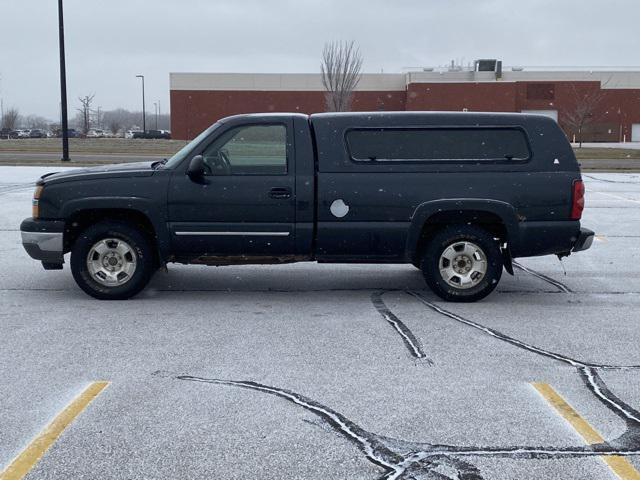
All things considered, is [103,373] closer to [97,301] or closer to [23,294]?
[97,301]

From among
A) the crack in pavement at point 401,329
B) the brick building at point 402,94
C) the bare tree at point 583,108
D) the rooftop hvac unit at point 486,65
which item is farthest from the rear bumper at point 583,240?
the rooftop hvac unit at point 486,65

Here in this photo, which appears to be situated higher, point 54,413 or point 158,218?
point 158,218

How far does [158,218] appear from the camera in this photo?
25.5ft

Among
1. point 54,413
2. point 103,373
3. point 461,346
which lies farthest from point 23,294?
point 461,346

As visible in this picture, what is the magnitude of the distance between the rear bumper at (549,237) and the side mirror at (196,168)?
3200 mm

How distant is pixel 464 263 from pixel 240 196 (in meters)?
2.37

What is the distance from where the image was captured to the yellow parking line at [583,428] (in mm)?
3902

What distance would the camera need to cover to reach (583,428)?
4.48 m

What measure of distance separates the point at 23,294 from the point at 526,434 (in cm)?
576

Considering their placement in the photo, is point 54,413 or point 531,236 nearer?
point 54,413

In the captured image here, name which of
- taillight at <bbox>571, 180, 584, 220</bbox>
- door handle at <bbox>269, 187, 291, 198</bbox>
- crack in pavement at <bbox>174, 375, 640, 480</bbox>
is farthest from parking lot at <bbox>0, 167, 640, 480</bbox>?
door handle at <bbox>269, 187, 291, 198</bbox>

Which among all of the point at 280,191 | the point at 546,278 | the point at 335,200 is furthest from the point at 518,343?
the point at 546,278

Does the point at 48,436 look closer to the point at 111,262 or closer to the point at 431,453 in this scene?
the point at 431,453

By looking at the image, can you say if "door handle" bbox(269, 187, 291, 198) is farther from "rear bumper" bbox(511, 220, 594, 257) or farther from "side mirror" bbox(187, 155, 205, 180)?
"rear bumper" bbox(511, 220, 594, 257)
